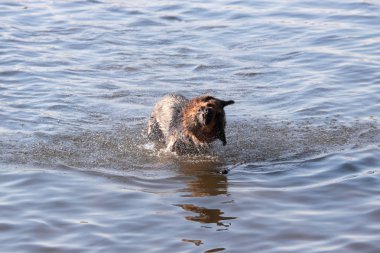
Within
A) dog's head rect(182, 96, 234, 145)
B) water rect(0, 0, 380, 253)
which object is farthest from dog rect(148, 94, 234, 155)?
water rect(0, 0, 380, 253)

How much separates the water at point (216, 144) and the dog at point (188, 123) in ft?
0.79

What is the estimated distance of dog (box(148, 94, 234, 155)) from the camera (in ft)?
34.0

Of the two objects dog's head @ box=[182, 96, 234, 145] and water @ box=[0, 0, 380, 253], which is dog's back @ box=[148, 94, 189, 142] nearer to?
water @ box=[0, 0, 380, 253]

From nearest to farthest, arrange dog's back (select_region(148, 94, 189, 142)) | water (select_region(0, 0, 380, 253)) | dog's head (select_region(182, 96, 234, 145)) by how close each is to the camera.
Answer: water (select_region(0, 0, 380, 253)) < dog's head (select_region(182, 96, 234, 145)) < dog's back (select_region(148, 94, 189, 142))

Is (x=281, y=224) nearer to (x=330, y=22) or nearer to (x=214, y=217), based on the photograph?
(x=214, y=217)

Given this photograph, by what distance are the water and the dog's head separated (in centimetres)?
35

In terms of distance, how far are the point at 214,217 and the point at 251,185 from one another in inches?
42.7

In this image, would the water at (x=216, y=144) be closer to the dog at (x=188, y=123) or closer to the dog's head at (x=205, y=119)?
the dog at (x=188, y=123)

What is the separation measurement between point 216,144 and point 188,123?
0.47 m

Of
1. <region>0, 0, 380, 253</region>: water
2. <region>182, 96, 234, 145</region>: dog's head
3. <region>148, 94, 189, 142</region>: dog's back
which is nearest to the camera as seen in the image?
<region>0, 0, 380, 253</region>: water

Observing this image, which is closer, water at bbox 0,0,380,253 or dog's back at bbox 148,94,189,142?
water at bbox 0,0,380,253

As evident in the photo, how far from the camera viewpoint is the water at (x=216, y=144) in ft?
27.0

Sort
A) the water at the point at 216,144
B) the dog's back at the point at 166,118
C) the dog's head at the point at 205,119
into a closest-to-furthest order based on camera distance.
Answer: the water at the point at 216,144, the dog's head at the point at 205,119, the dog's back at the point at 166,118

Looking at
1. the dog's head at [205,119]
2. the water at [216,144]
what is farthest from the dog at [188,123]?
the water at [216,144]
